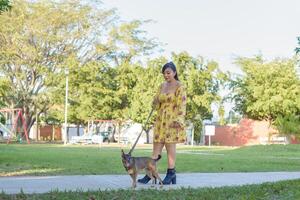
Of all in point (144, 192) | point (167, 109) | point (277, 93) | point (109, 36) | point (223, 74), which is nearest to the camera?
point (144, 192)

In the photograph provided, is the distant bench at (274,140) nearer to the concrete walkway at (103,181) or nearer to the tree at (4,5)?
the concrete walkway at (103,181)

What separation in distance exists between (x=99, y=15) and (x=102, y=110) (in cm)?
748

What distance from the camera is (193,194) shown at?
6.12 metres

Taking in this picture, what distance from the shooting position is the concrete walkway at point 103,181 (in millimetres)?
6859

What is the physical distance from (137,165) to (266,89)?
30982mm

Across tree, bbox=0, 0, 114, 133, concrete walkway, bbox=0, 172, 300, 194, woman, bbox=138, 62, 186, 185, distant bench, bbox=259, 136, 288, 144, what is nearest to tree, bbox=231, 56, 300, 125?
distant bench, bbox=259, 136, 288, 144

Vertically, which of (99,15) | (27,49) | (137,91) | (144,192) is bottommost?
(144,192)

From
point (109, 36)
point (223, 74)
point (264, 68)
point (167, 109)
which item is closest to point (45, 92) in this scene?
point (109, 36)

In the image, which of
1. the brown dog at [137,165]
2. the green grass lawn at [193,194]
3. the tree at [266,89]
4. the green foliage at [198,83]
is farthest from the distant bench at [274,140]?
the green grass lawn at [193,194]

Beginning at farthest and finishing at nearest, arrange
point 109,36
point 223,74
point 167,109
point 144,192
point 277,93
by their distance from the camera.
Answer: point 109,36 < point 223,74 < point 277,93 < point 167,109 < point 144,192

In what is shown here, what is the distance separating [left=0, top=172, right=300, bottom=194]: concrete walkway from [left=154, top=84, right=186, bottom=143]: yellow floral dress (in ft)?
2.16

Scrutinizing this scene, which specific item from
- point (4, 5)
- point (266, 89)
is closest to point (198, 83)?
point (266, 89)

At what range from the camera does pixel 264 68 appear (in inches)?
1485

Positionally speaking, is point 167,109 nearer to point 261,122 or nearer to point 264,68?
point 264,68
